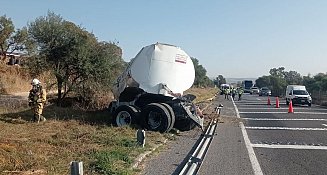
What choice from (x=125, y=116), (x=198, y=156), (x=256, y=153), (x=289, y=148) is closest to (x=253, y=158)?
(x=256, y=153)

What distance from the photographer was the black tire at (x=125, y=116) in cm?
1340

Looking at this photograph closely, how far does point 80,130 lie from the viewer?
38.9 ft

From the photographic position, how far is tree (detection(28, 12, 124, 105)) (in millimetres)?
18172

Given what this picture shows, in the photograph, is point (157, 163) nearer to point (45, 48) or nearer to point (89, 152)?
point (89, 152)

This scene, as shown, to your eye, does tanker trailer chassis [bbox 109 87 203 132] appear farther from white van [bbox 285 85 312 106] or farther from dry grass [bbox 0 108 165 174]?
white van [bbox 285 85 312 106]

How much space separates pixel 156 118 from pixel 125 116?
1126 mm

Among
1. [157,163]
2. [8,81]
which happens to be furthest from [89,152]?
[8,81]

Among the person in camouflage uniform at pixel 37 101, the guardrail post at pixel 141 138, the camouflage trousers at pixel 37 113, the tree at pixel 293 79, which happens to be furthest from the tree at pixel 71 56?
the tree at pixel 293 79

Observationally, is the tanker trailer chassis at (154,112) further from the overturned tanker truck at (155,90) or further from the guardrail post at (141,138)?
the guardrail post at (141,138)

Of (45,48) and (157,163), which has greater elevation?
(45,48)

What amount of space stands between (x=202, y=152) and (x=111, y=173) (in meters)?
3.35

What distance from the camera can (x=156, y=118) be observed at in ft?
43.4

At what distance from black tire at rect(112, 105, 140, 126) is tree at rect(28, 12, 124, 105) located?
5.17m

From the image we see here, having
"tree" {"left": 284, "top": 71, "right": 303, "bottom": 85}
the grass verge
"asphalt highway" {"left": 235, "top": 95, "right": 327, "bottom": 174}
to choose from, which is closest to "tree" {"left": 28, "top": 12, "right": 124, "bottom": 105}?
the grass verge
